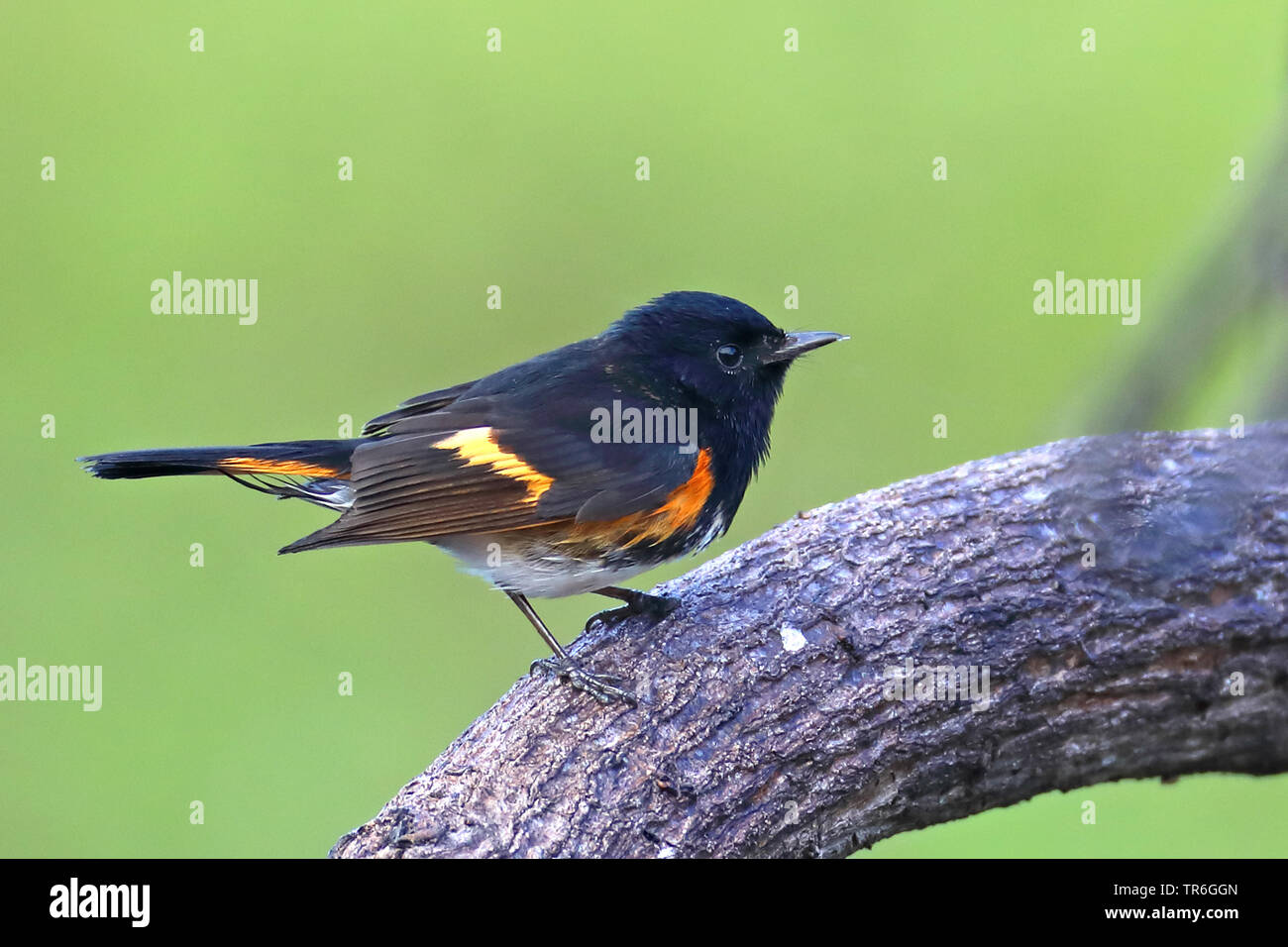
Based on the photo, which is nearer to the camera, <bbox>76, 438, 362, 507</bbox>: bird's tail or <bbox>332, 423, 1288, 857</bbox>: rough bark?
<bbox>332, 423, 1288, 857</bbox>: rough bark

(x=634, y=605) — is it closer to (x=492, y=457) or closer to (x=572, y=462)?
(x=572, y=462)

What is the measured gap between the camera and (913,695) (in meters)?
2.90

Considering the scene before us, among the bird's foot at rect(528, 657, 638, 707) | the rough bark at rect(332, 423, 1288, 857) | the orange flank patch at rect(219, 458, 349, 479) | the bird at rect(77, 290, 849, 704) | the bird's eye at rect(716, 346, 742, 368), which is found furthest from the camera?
the bird's eye at rect(716, 346, 742, 368)

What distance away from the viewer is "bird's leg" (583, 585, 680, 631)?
3.18 meters

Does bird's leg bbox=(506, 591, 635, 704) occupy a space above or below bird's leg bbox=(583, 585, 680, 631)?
below

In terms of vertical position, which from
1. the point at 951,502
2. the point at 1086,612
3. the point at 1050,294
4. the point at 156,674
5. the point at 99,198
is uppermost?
the point at 99,198

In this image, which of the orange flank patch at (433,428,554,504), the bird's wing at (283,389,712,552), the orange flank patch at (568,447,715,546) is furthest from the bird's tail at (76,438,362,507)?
the orange flank patch at (568,447,715,546)

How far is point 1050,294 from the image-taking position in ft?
23.2

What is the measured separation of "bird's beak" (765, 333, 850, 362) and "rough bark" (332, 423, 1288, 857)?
513mm

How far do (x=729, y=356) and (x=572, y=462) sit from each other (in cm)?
56

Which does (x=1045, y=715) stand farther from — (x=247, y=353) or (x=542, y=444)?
(x=247, y=353)

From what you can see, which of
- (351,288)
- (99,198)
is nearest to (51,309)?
(99,198)

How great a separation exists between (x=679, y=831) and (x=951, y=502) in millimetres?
1213

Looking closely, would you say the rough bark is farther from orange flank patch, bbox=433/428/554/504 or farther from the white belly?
orange flank patch, bbox=433/428/554/504
